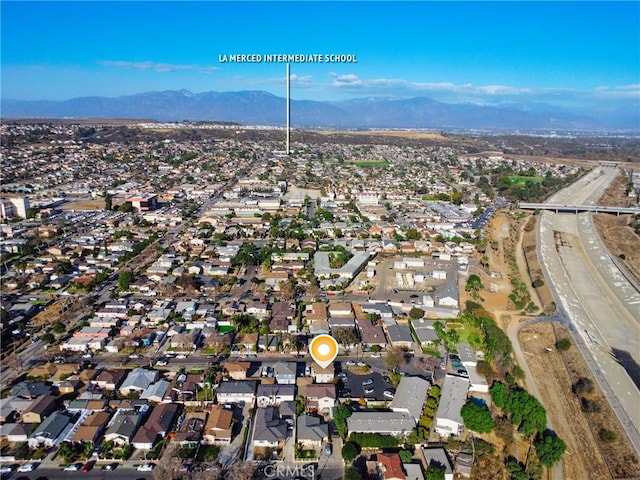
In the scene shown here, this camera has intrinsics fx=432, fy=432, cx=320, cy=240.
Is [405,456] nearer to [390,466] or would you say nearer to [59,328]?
[390,466]

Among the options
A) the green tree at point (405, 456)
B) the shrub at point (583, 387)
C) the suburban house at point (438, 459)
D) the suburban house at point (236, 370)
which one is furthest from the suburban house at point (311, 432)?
the shrub at point (583, 387)

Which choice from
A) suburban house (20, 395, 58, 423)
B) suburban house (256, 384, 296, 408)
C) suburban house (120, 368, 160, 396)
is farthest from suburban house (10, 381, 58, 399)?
suburban house (256, 384, 296, 408)

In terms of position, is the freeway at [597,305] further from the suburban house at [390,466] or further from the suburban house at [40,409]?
the suburban house at [40,409]

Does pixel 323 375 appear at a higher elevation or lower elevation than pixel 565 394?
higher

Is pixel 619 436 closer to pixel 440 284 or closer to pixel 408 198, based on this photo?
pixel 440 284

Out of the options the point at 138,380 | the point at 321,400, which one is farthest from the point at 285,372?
the point at 138,380

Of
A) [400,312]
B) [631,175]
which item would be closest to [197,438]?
[400,312]
